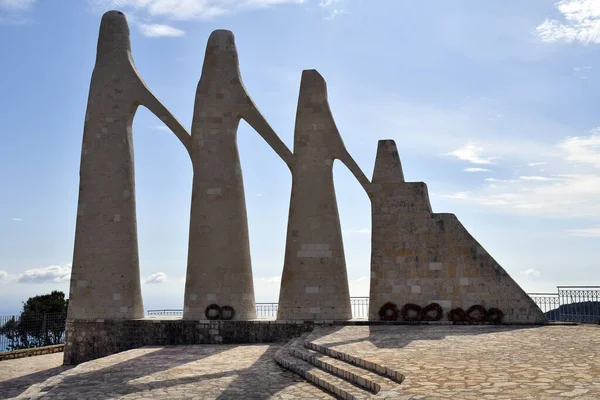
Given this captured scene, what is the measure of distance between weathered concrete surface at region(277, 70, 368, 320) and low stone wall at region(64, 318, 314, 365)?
66 cm

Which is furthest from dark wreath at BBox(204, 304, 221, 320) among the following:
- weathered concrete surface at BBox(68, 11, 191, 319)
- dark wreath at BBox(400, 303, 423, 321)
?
dark wreath at BBox(400, 303, 423, 321)

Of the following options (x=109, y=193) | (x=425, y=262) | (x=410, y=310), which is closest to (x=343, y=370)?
(x=410, y=310)

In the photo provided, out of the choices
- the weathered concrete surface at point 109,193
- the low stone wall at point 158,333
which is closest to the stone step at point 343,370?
the low stone wall at point 158,333

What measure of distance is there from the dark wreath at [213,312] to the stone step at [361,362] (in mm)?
5877

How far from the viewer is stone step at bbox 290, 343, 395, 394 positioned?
9.58 m

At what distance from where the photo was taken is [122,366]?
46.8 ft

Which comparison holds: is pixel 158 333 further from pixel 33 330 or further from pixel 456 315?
pixel 33 330

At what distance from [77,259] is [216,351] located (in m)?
6.64

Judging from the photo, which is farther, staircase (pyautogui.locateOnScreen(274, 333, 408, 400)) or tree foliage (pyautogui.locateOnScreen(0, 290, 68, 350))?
tree foliage (pyautogui.locateOnScreen(0, 290, 68, 350))

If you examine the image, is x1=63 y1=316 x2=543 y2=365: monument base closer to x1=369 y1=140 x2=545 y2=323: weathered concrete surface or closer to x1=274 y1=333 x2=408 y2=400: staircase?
x1=369 y1=140 x2=545 y2=323: weathered concrete surface

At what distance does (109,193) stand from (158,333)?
4.88 metres

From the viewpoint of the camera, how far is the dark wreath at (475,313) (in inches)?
701

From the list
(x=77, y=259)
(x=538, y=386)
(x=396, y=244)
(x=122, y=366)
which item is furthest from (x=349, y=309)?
(x=538, y=386)

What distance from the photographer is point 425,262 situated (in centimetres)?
1853
